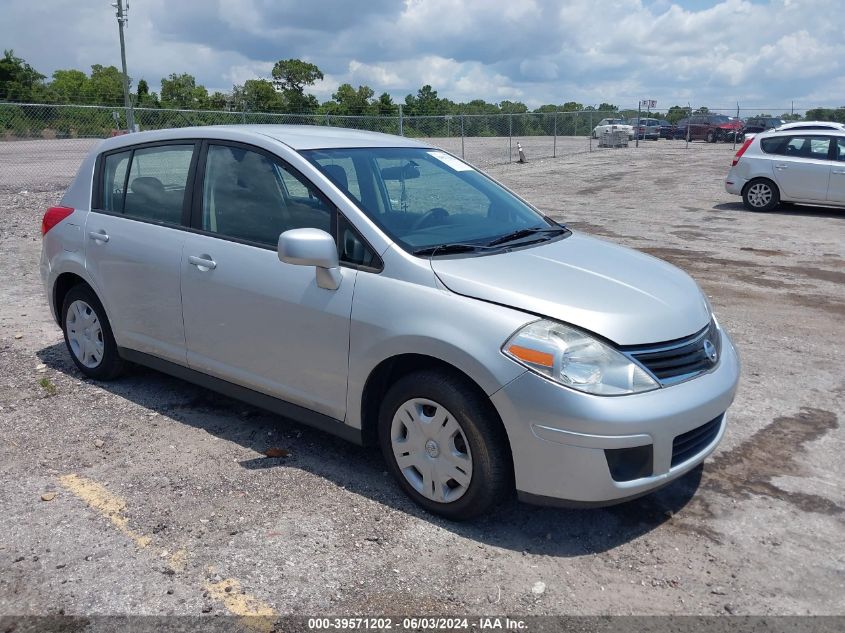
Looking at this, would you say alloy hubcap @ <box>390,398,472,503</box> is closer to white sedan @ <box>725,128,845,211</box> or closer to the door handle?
the door handle

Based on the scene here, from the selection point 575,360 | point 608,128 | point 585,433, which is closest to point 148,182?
point 575,360

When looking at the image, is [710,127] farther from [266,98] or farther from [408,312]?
[408,312]

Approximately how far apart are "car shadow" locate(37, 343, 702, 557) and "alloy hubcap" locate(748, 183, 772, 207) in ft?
41.8

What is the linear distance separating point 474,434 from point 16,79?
52.1m

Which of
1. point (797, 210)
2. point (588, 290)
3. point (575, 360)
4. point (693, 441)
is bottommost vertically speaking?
point (797, 210)

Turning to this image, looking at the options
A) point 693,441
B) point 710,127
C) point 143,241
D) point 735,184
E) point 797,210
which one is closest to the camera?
point 693,441

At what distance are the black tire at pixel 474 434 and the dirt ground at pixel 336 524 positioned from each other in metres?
0.19

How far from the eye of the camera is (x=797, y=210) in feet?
51.8

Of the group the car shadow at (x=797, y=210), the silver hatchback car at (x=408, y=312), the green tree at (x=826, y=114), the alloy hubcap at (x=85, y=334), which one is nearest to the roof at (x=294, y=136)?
the silver hatchback car at (x=408, y=312)

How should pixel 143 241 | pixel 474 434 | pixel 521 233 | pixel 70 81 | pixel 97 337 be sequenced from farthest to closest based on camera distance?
1. pixel 70 81
2. pixel 97 337
3. pixel 143 241
4. pixel 521 233
5. pixel 474 434

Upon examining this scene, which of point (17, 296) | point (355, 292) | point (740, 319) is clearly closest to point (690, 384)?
point (355, 292)

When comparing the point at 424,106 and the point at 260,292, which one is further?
the point at 424,106

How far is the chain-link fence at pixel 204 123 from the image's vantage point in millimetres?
19734

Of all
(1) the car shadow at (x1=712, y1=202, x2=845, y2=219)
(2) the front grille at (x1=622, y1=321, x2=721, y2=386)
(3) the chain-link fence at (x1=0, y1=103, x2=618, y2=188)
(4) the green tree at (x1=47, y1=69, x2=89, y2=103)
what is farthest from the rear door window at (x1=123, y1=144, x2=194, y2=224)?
(4) the green tree at (x1=47, y1=69, x2=89, y2=103)
